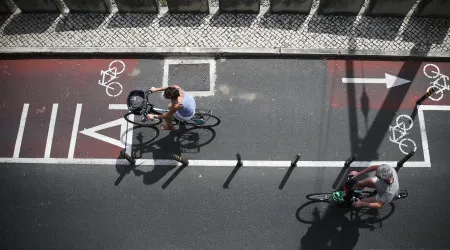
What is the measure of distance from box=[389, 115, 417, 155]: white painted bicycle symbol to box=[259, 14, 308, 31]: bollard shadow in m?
3.92

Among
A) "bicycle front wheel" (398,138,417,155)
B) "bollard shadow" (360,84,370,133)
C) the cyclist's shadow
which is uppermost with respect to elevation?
"bollard shadow" (360,84,370,133)

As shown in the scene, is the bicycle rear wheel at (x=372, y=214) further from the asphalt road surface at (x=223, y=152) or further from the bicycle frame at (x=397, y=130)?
the bicycle frame at (x=397, y=130)

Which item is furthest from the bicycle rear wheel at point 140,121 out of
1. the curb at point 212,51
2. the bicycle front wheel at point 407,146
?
the bicycle front wheel at point 407,146

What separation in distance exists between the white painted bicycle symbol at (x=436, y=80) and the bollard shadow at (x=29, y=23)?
1107cm

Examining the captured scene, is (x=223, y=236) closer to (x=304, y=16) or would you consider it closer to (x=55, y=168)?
(x=55, y=168)

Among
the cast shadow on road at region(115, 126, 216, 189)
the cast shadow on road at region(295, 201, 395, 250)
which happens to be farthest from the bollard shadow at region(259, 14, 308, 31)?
the cast shadow on road at region(295, 201, 395, 250)

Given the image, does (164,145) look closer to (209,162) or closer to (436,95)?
(209,162)

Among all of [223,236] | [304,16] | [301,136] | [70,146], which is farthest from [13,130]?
[304,16]

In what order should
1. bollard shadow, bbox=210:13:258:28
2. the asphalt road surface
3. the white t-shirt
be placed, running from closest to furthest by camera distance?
the white t-shirt → the asphalt road surface → bollard shadow, bbox=210:13:258:28

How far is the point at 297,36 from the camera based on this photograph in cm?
1084

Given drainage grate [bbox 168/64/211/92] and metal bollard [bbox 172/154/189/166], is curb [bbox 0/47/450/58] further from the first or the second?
metal bollard [bbox 172/154/189/166]

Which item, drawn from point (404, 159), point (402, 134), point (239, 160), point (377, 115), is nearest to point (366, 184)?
point (404, 159)

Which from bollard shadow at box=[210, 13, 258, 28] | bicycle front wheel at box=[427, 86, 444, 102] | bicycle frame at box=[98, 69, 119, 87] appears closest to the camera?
bicycle front wheel at box=[427, 86, 444, 102]

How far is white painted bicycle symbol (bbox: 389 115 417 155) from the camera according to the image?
9.65 m
